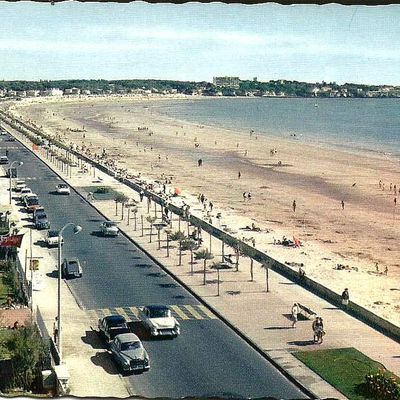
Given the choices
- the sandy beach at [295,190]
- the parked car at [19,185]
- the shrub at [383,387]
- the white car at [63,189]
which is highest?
the shrub at [383,387]

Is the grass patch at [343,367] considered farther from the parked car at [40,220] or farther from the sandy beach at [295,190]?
the parked car at [40,220]

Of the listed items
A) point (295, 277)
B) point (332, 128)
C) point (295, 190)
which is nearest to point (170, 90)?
point (332, 128)

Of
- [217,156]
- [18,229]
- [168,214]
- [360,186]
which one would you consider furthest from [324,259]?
[217,156]

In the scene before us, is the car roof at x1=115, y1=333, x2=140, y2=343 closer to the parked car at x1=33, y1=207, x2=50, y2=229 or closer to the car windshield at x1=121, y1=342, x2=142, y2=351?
the car windshield at x1=121, y1=342, x2=142, y2=351

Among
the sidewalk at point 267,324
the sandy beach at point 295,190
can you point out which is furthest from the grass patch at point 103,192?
the sidewalk at point 267,324

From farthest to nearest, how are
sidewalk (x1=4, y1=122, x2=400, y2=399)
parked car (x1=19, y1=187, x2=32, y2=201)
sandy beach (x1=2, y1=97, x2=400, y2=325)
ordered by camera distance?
parked car (x1=19, y1=187, x2=32, y2=201), sandy beach (x1=2, y1=97, x2=400, y2=325), sidewalk (x1=4, y1=122, x2=400, y2=399)

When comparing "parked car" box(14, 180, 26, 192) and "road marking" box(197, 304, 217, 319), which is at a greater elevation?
"parked car" box(14, 180, 26, 192)

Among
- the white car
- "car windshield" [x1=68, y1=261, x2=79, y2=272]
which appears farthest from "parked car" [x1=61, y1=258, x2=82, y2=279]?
the white car
